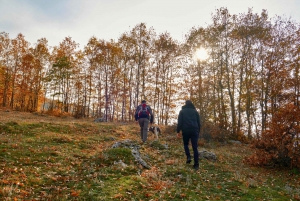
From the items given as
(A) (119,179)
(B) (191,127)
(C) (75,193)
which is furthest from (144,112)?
(C) (75,193)

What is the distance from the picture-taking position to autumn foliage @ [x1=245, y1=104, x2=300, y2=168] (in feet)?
35.1

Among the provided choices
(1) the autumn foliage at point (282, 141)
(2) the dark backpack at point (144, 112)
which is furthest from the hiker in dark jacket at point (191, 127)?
(1) the autumn foliage at point (282, 141)

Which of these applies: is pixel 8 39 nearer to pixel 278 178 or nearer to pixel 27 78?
pixel 27 78

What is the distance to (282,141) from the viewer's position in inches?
436

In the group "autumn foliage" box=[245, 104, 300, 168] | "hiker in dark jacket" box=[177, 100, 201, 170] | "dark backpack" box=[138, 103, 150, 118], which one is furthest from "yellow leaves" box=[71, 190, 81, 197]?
"autumn foliage" box=[245, 104, 300, 168]

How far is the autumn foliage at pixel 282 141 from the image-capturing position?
422 inches

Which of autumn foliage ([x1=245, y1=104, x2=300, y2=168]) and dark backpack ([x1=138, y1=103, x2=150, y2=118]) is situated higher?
dark backpack ([x1=138, y1=103, x2=150, y2=118])

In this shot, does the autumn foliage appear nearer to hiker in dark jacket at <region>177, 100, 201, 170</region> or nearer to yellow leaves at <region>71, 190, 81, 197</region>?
hiker in dark jacket at <region>177, 100, 201, 170</region>

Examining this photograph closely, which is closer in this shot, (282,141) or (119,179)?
(119,179)

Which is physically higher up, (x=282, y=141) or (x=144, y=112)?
(x=144, y=112)

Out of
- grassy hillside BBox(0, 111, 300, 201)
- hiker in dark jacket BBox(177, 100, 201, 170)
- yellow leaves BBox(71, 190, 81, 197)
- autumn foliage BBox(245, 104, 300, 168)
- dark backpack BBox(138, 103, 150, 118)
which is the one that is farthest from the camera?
dark backpack BBox(138, 103, 150, 118)

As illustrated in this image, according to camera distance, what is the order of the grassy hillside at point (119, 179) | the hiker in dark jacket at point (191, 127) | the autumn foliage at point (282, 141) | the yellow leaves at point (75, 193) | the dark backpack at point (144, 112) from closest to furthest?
1. the yellow leaves at point (75, 193)
2. the grassy hillside at point (119, 179)
3. the hiker in dark jacket at point (191, 127)
4. the autumn foliage at point (282, 141)
5. the dark backpack at point (144, 112)

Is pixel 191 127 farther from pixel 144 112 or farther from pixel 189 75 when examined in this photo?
pixel 189 75

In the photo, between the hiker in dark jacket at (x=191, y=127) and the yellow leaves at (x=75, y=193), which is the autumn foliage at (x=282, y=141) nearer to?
the hiker in dark jacket at (x=191, y=127)
